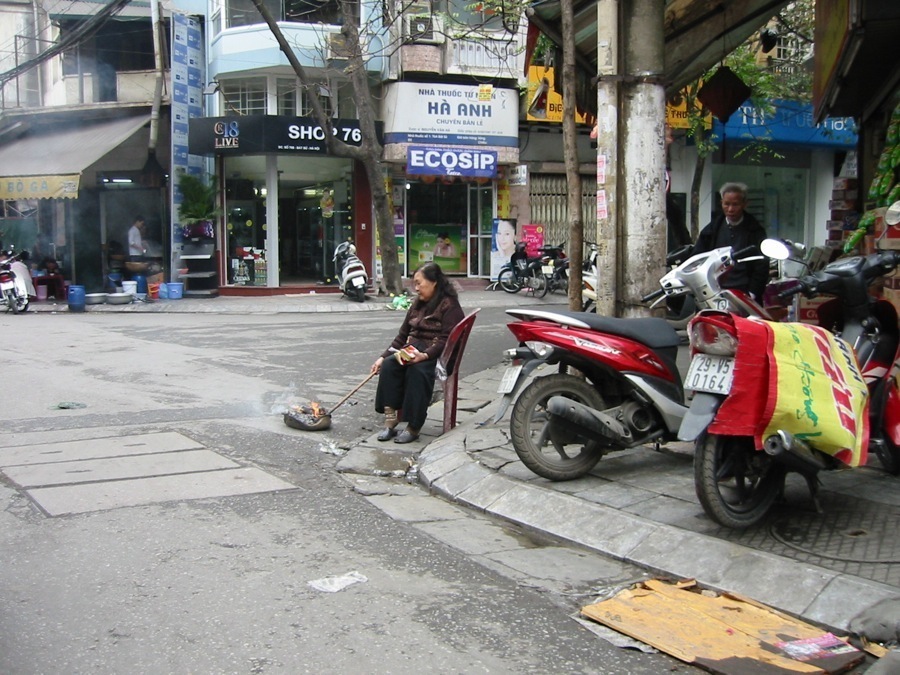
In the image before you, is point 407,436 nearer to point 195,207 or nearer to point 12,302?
point 12,302

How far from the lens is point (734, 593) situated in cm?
373

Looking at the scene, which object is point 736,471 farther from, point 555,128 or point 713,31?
point 555,128

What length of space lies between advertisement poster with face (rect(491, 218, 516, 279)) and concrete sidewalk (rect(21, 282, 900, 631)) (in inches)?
592

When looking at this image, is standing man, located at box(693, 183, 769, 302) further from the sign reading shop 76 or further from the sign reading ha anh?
the sign reading ha anh

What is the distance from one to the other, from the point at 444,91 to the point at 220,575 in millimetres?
17420


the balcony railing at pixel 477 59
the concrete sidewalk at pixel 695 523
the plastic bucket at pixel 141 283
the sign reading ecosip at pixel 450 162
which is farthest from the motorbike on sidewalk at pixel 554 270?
the concrete sidewalk at pixel 695 523

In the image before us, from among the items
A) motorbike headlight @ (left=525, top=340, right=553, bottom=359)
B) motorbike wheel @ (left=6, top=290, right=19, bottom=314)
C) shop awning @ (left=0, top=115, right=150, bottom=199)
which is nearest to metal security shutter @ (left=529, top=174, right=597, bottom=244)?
shop awning @ (left=0, top=115, right=150, bottom=199)

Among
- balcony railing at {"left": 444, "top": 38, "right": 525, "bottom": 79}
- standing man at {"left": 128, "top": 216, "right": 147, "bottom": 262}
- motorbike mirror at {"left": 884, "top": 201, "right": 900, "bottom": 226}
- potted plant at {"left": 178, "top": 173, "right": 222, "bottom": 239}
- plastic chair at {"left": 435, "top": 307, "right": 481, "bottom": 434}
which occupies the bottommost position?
plastic chair at {"left": 435, "top": 307, "right": 481, "bottom": 434}

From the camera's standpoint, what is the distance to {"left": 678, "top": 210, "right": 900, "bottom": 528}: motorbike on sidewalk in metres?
3.93

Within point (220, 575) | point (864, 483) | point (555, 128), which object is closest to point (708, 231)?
point (864, 483)

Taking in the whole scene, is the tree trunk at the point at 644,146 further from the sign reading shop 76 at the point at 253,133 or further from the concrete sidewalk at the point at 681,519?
the sign reading shop 76 at the point at 253,133

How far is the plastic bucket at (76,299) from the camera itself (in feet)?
55.0

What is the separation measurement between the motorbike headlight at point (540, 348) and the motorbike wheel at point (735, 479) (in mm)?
1118

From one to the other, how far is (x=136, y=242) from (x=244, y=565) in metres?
17.1
